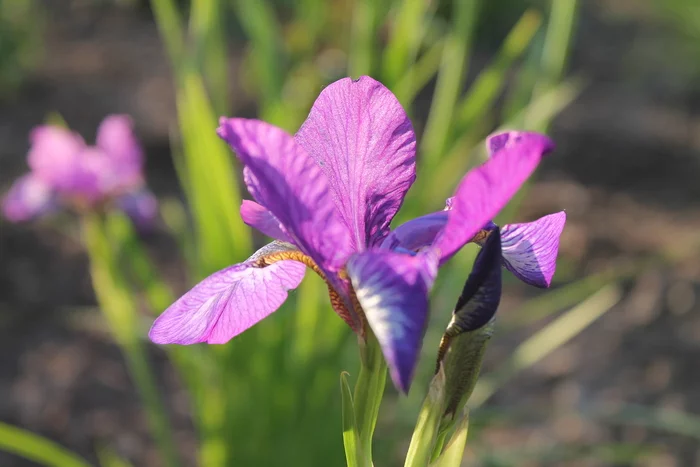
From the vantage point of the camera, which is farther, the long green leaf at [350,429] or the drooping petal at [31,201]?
the drooping petal at [31,201]

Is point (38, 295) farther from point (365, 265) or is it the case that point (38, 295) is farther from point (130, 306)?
point (365, 265)

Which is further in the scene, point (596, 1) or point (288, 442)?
point (596, 1)

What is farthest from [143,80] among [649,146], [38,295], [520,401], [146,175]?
[520,401]

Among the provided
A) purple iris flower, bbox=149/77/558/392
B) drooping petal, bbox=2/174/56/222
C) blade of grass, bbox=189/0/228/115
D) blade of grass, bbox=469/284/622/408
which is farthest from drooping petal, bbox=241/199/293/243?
drooping petal, bbox=2/174/56/222

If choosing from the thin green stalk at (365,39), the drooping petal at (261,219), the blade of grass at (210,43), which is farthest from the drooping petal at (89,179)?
the drooping petal at (261,219)

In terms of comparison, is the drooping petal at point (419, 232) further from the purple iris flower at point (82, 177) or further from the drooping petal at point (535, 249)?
the purple iris flower at point (82, 177)

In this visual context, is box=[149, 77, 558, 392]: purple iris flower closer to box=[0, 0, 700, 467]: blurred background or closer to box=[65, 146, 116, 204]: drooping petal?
box=[0, 0, 700, 467]: blurred background

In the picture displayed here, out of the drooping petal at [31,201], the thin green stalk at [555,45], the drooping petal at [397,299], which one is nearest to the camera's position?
the drooping petal at [397,299]

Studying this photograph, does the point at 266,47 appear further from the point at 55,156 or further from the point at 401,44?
the point at 55,156

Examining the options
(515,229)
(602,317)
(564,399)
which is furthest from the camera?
(602,317)
